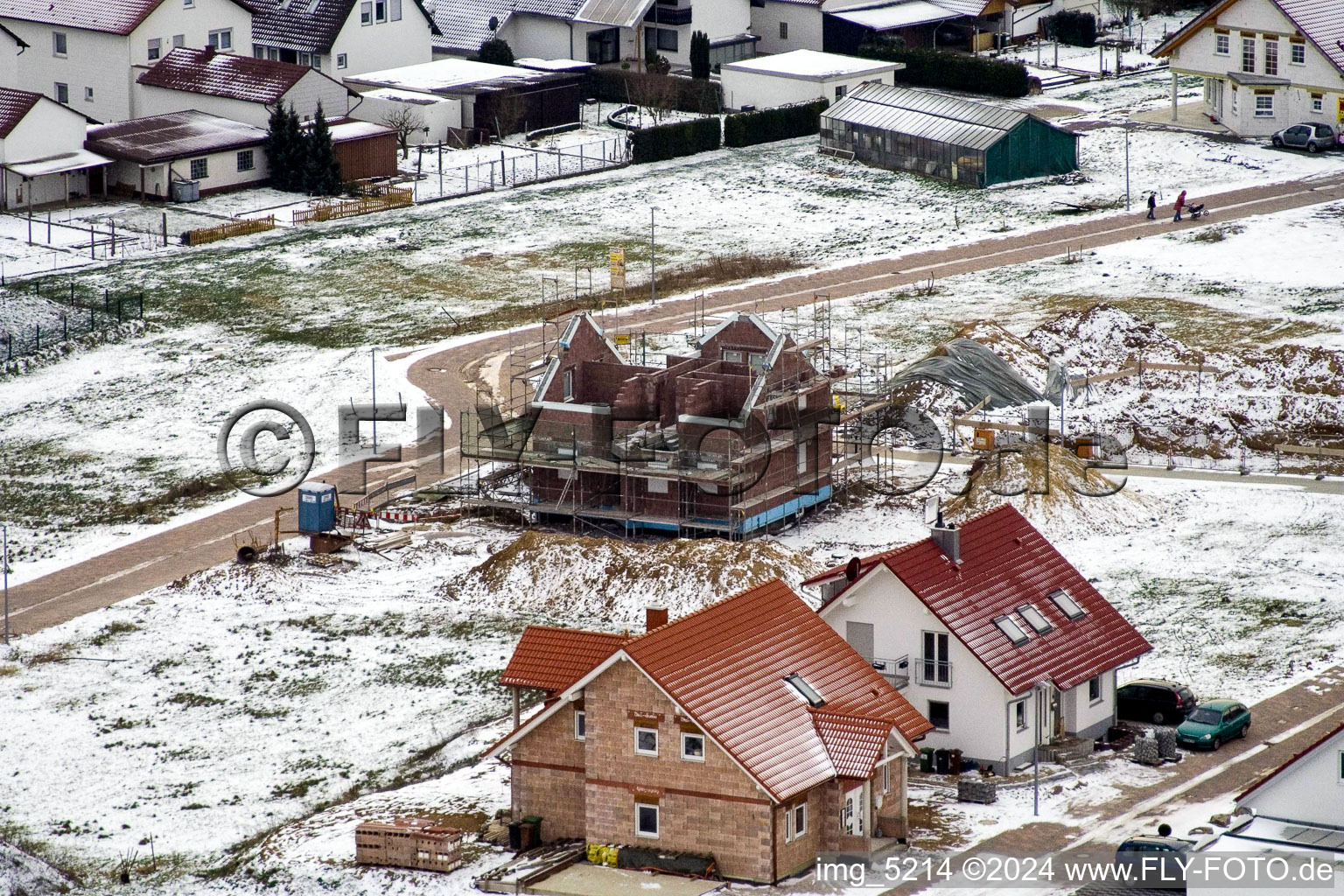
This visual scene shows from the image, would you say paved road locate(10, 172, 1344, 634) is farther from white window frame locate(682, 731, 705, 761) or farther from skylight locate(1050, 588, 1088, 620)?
skylight locate(1050, 588, 1088, 620)

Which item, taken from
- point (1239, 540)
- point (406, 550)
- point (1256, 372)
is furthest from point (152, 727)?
point (1256, 372)

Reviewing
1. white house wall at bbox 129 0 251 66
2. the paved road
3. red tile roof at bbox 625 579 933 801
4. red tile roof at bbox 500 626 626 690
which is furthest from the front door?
white house wall at bbox 129 0 251 66

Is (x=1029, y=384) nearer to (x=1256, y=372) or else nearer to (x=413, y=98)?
(x=1256, y=372)

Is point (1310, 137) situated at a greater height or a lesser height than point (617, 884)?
greater

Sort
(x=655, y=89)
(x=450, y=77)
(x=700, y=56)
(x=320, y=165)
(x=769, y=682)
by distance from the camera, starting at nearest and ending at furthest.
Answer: (x=769, y=682), (x=320, y=165), (x=450, y=77), (x=655, y=89), (x=700, y=56)

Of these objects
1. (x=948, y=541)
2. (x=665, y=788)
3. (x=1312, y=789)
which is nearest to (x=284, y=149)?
(x=948, y=541)

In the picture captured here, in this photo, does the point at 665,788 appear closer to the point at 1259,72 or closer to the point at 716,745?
the point at 716,745

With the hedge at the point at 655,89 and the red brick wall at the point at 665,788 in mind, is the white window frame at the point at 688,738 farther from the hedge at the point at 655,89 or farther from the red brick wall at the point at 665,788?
the hedge at the point at 655,89
